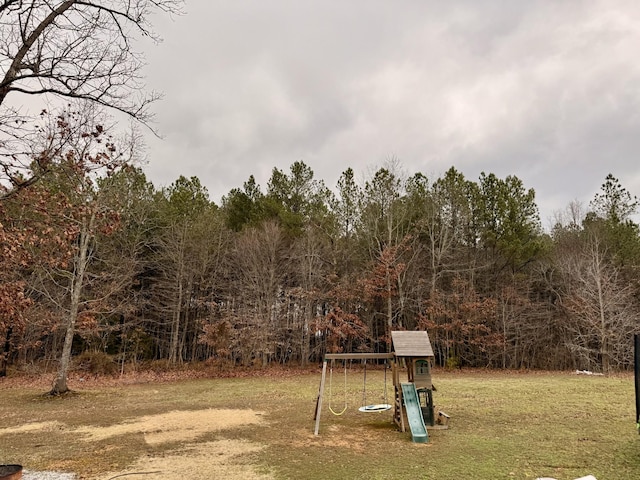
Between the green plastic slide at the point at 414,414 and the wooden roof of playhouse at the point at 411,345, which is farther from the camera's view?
the wooden roof of playhouse at the point at 411,345

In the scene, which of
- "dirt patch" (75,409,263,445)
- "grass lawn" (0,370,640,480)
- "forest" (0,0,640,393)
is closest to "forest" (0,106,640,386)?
"forest" (0,0,640,393)

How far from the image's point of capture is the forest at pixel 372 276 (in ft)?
71.3

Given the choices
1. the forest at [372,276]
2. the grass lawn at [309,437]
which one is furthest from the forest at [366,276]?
the grass lawn at [309,437]

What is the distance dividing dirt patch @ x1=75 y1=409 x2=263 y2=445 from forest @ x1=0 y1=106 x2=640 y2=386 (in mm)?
10875

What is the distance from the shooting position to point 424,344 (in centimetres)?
928

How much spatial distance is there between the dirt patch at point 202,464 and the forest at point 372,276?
46.3ft

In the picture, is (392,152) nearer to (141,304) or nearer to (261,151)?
(261,151)

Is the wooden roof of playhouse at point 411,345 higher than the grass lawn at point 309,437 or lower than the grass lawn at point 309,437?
higher

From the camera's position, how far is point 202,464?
6.17 meters

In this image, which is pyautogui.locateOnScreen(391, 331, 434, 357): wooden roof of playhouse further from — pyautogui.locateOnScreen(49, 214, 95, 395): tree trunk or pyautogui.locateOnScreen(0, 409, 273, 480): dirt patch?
pyautogui.locateOnScreen(49, 214, 95, 395): tree trunk

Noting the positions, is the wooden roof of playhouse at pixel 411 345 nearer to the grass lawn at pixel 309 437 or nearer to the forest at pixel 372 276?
the grass lawn at pixel 309 437

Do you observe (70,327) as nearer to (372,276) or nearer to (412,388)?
(412,388)

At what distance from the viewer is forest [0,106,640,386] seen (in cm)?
2172

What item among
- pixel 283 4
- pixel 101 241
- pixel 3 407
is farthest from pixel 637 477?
pixel 101 241
